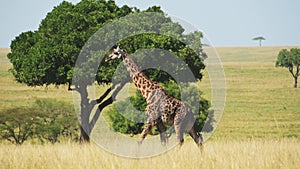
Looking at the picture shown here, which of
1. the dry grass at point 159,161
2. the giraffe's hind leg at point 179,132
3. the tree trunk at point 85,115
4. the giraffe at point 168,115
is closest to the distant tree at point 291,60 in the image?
the tree trunk at point 85,115

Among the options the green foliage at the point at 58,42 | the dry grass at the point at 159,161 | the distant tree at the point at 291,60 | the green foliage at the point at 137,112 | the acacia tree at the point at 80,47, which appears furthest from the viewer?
the distant tree at the point at 291,60

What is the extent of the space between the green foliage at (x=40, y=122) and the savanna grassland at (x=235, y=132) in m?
3.70

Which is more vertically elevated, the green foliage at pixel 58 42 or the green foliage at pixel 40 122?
the green foliage at pixel 58 42

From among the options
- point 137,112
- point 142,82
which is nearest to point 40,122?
point 137,112

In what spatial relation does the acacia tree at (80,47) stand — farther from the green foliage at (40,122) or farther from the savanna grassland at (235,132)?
the green foliage at (40,122)

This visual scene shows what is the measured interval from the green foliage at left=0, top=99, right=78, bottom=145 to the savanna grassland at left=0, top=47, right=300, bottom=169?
3.70 metres

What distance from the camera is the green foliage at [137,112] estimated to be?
89.5 feet

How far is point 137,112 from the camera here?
29688 mm

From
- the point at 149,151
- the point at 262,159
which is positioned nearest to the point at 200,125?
the point at 149,151

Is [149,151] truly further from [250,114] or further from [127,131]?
[250,114]

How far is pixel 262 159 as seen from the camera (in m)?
9.01

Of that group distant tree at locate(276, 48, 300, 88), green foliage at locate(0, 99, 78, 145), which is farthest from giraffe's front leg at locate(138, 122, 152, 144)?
distant tree at locate(276, 48, 300, 88)

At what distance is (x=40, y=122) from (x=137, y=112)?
5.11 m

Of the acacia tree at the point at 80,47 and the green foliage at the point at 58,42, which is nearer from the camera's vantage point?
the acacia tree at the point at 80,47
